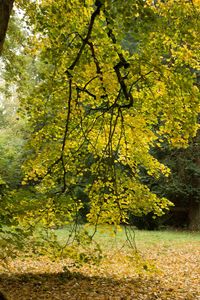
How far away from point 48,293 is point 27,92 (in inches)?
237

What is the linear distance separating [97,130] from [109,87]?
4.40ft

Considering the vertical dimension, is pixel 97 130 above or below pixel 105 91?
below

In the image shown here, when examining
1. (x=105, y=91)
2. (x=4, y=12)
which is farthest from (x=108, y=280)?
(x=4, y=12)

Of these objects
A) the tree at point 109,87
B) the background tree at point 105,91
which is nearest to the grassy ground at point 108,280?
the background tree at point 105,91

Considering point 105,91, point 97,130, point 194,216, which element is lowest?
point 194,216

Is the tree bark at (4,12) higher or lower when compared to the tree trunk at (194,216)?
higher

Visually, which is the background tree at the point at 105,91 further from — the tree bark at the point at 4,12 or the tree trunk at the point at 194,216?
the tree trunk at the point at 194,216

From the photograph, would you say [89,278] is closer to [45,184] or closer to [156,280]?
[156,280]

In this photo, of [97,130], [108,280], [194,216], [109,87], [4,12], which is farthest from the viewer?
[194,216]

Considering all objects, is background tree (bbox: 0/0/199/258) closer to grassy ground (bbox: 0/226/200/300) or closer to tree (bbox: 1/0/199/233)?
tree (bbox: 1/0/199/233)

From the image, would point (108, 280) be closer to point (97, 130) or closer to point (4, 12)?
point (97, 130)

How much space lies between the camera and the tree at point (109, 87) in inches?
205

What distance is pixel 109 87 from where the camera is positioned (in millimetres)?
A: 5934

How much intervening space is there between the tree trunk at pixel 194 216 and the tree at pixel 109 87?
45.5 feet
